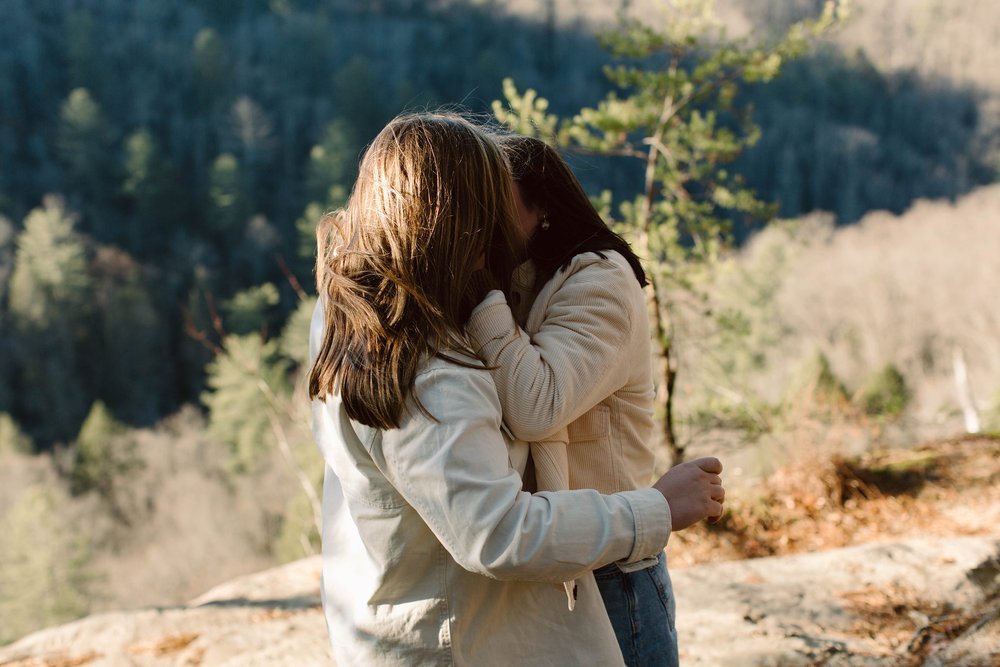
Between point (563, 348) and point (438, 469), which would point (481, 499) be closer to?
point (438, 469)

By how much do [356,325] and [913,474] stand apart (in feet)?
16.8

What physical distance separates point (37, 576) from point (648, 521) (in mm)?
25263

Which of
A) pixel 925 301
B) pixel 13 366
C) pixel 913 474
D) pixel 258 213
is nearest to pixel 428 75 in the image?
pixel 258 213

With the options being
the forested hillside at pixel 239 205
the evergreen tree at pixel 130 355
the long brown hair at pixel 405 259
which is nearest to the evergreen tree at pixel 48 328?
the forested hillside at pixel 239 205

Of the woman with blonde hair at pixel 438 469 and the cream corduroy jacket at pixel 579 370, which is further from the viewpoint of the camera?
the cream corduroy jacket at pixel 579 370

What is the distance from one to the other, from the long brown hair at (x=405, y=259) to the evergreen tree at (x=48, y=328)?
4243 cm

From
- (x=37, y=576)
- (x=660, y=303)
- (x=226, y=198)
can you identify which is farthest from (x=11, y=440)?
(x=660, y=303)

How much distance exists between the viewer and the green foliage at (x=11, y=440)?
32.4m

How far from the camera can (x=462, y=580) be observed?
4.02ft

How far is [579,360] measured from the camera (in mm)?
1291

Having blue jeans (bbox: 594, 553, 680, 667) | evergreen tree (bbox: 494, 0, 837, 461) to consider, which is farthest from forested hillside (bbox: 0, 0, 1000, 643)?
blue jeans (bbox: 594, 553, 680, 667)

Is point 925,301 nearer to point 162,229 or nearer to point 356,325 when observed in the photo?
point 356,325

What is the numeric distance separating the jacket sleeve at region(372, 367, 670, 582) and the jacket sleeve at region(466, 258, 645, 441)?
69 millimetres

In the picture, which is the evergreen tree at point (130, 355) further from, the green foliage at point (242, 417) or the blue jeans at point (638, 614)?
the blue jeans at point (638, 614)
